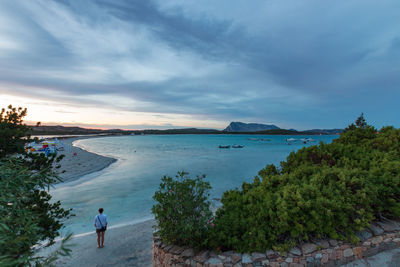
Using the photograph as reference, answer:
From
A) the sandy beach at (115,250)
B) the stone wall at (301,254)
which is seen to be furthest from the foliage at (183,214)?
the sandy beach at (115,250)

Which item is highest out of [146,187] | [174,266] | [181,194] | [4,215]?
[4,215]

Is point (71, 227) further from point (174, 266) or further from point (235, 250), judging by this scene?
point (235, 250)

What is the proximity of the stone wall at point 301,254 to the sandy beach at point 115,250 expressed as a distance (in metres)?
2.79

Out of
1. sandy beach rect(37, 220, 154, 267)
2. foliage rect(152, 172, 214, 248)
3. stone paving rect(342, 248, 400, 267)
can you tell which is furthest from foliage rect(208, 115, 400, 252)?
sandy beach rect(37, 220, 154, 267)

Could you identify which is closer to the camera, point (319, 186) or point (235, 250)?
point (235, 250)

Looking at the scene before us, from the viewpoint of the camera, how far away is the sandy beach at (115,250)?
8141mm

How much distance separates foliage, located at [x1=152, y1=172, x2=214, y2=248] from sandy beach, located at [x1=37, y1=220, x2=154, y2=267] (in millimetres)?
3286

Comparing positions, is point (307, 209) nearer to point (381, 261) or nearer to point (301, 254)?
point (301, 254)

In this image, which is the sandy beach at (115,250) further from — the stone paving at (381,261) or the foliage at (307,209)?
the stone paving at (381,261)

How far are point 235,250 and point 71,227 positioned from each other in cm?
1190

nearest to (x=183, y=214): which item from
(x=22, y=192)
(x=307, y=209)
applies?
(x=307, y=209)

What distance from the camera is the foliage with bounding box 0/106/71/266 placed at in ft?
9.28

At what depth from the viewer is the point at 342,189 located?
6191 millimetres

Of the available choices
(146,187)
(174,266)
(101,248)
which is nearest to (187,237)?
(174,266)
